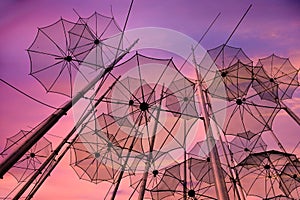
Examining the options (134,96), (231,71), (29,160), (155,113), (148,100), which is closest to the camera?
(148,100)

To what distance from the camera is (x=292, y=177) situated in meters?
18.6

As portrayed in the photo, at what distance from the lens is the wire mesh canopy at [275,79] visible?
17.4 metres

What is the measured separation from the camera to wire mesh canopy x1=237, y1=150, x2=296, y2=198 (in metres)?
18.6

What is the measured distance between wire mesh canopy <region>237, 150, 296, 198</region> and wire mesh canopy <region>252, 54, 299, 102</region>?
13.9 ft

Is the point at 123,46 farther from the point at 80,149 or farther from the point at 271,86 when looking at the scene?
the point at 271,86

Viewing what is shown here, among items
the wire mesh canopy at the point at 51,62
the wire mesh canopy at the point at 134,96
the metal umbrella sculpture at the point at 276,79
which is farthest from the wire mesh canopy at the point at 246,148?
the wire mesh canopy at the point at 51,62

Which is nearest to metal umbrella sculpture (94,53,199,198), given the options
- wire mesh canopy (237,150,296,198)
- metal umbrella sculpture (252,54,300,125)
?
metal umbrella sculpture (252,54,300,125)

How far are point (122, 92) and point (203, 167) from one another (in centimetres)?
1005

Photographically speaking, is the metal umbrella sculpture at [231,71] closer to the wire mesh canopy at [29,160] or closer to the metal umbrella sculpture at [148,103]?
the metal umbrella sculpture at [148,103]

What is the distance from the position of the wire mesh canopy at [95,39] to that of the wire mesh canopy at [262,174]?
474 inches

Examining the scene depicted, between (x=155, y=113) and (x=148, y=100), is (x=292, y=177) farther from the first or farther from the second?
(x=148, y=100)

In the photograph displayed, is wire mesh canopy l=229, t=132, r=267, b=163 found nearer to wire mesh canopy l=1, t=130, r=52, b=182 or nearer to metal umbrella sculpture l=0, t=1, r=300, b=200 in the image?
metal umbrella sculpture l=0, t=1, r=300, b=200

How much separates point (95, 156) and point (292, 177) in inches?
544

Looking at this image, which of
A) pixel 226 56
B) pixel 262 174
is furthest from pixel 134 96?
pixel 262 174
